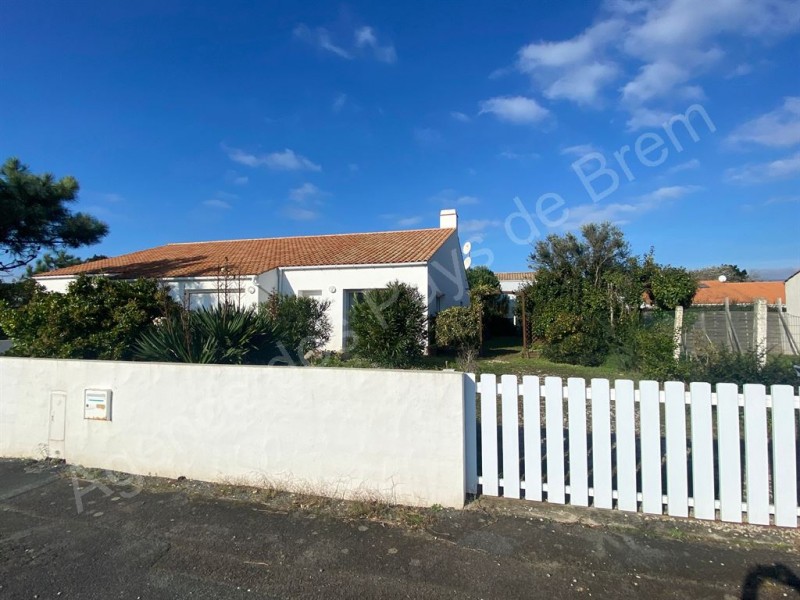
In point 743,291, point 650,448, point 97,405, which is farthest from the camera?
point 743,291

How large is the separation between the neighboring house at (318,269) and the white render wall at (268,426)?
287 inches

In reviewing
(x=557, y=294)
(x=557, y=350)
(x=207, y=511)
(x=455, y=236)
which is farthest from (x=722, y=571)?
(x=455, y=236)

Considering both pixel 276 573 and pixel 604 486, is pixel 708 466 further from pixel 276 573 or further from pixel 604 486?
pixel 276 573

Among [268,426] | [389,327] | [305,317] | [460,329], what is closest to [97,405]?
[268,426]

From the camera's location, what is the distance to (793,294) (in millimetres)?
18609

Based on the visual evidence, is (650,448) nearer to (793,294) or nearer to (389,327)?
(389,327)

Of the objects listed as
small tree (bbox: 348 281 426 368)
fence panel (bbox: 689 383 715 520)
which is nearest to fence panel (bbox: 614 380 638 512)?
fence panel (bbox: 689 383 715 520)

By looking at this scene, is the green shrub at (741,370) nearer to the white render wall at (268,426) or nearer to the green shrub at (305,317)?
the white render wall at (268,426)

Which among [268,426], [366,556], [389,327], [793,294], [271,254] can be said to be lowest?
[366,556]

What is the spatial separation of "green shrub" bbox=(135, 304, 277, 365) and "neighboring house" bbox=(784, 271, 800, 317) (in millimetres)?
21641

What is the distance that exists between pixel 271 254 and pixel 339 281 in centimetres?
461

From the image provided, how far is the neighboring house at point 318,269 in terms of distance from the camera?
46.9ft

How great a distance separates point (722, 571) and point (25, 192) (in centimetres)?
1855

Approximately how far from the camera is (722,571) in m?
2.67
